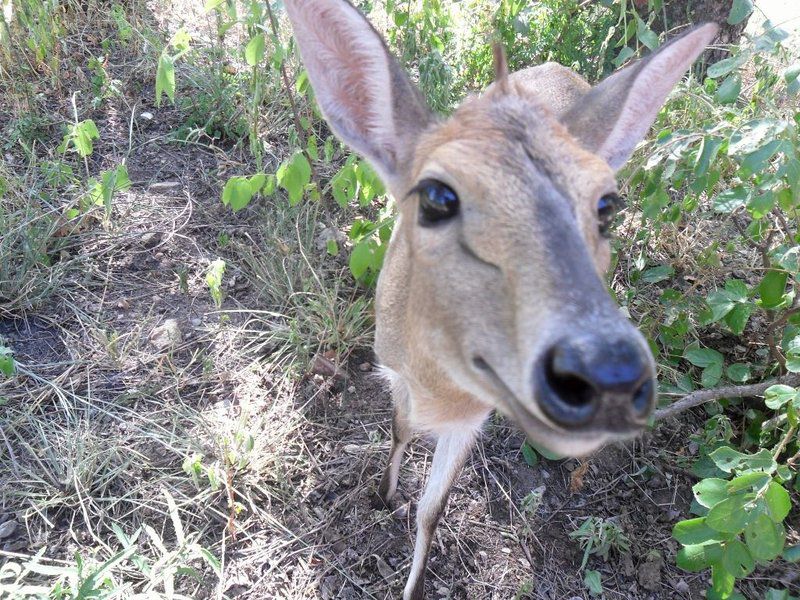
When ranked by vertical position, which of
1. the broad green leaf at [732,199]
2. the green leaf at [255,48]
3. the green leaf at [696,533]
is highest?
the green leaf at [255,48]

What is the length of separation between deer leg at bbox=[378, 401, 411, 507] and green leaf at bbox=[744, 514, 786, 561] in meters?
1.59

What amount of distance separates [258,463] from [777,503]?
2.42 m

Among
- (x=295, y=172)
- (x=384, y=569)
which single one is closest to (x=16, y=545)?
(x=384, y=569)

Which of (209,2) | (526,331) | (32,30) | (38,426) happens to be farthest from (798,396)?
(32,30)

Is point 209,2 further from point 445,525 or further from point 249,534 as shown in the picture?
point 445,525

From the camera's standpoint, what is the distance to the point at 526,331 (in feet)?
5.58

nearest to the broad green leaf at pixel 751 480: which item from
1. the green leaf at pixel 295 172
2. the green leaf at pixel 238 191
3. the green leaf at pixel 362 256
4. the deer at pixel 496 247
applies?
the deer at pixel 496 247

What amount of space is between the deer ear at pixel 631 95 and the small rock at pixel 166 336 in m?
2.62

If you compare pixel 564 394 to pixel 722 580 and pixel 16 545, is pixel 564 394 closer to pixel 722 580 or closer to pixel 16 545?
pixel 722 580

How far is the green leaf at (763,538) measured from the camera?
2492 millimetres

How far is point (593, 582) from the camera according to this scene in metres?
3.39

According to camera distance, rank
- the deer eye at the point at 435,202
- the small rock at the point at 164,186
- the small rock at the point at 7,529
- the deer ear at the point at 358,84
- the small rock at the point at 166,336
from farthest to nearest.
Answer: the small rock at the point at 164,186
the small rock at the point at 166,336
the small rock at the point at 7,529
the deer ear at the point at 358,84
the deer eye at the point at 435,202

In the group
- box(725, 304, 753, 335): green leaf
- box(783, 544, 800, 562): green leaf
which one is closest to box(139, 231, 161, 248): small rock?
box(725, 304, 753, 335): green leaf

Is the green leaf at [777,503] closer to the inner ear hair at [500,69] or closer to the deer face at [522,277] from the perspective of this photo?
the deer face at [522,277]
